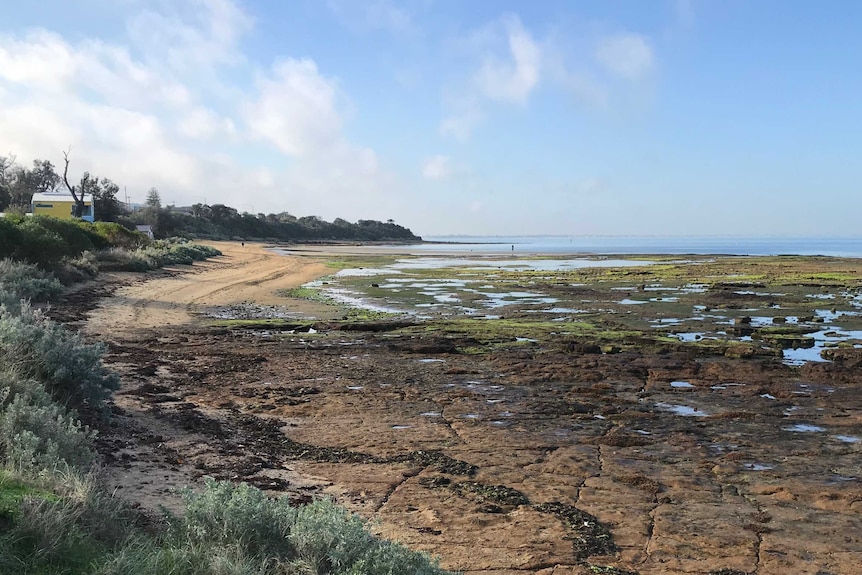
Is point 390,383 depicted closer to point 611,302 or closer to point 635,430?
point 635,430

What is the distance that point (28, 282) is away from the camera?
18281mm

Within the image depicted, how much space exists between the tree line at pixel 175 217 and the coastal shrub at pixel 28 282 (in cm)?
3890

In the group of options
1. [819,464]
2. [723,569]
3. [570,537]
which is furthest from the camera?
[819,464]

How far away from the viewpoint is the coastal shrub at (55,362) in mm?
7480

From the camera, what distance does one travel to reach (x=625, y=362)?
1393 cm

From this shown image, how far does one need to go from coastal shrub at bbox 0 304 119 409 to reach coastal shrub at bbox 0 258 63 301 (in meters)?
9.52

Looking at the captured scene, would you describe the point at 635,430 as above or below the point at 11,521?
below

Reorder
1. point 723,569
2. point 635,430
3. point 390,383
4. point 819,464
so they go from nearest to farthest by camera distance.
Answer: point 723,569
point 819,464
point 635,430
point 390,383

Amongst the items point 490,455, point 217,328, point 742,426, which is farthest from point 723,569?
point 217,328

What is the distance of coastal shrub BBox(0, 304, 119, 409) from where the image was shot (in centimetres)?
748

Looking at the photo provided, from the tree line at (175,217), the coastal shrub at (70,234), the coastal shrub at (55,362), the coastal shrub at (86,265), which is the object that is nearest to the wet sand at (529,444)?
the coastal shrub at (55,362)

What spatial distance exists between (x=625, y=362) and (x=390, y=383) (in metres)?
4.95

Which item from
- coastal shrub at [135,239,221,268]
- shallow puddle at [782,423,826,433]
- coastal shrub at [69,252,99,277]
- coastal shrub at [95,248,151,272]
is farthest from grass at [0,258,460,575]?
coastal shrub at [135,239,221,268]

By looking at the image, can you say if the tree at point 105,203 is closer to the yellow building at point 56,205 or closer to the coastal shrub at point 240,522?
the yellow building at point 56,205
